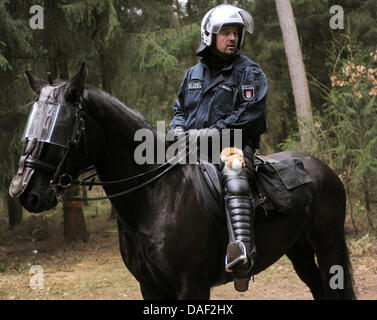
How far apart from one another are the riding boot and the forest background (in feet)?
21.1

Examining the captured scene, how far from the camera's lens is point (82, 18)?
9.88 meters

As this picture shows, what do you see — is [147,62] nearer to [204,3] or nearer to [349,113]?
[204,3]

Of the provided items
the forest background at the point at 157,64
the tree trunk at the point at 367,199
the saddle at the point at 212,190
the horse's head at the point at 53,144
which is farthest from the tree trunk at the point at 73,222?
the horse's head at the point at 53,144

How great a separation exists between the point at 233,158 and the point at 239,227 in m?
0.55

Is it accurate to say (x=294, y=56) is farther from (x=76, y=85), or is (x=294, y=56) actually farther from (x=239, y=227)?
(x=76, y=85)

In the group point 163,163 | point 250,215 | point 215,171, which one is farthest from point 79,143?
point 250,215

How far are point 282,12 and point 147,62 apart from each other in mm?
3726

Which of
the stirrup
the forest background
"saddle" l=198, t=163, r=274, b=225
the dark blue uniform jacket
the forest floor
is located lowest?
the forest floor

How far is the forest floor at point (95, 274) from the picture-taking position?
7406 millimetres

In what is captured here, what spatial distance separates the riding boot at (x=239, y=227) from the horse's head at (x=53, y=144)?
1.12 m

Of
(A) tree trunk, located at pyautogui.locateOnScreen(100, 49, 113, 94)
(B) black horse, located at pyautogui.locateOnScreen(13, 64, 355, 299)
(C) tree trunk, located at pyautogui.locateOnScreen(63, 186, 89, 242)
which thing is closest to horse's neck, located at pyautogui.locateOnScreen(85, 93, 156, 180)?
(B) black horse, located at pyautogui.locateOnScreen(13, 64, 355, 299)

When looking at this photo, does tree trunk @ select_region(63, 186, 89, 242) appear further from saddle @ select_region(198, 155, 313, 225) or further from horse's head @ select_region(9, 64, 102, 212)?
horse's head @ select_region(9, 64, 102, 212)

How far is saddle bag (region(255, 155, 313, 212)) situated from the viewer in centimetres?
381
